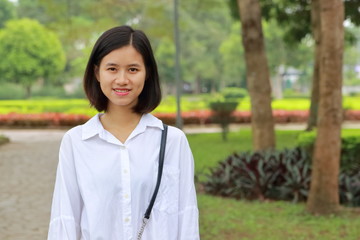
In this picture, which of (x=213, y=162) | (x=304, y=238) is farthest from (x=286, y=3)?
(x=304, y=238)

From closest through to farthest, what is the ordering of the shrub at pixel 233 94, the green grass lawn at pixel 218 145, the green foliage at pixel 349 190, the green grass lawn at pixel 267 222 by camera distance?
the green grass lawn at pixel 267 222 → the green foliage at pixel 349 190 → the green grass lawn at pixel 218 145 → the shrub at pixel 233 94

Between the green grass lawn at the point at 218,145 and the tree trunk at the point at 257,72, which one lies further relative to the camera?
the green grass lawn at the point at 218,145

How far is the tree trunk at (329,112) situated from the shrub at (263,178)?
1014 millimetres

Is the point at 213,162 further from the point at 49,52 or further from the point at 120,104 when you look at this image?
the point at 49,52

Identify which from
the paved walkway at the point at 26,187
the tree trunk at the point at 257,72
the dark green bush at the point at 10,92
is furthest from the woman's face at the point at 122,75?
the dark green bush at the point at 10,92

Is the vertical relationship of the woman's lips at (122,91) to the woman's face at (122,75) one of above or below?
below

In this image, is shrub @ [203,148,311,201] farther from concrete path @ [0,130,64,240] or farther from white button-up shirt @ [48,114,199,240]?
white button-up shirt @ [48,114,199,240]

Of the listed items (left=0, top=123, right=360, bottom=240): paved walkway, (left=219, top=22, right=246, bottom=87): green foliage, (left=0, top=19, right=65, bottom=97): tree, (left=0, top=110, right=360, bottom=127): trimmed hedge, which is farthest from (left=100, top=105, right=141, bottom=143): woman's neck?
(left=219, top=22, right=246, bottom=87): green foliage

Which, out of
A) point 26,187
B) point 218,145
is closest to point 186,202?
point 26,187

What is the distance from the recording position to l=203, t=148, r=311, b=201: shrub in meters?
7.79

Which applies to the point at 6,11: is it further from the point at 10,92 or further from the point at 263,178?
the point at 263,178

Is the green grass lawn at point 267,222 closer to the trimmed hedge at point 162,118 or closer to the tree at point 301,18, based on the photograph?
the tree at point 301,18

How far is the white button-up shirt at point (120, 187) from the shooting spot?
2.02 metres

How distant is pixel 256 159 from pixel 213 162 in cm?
357
